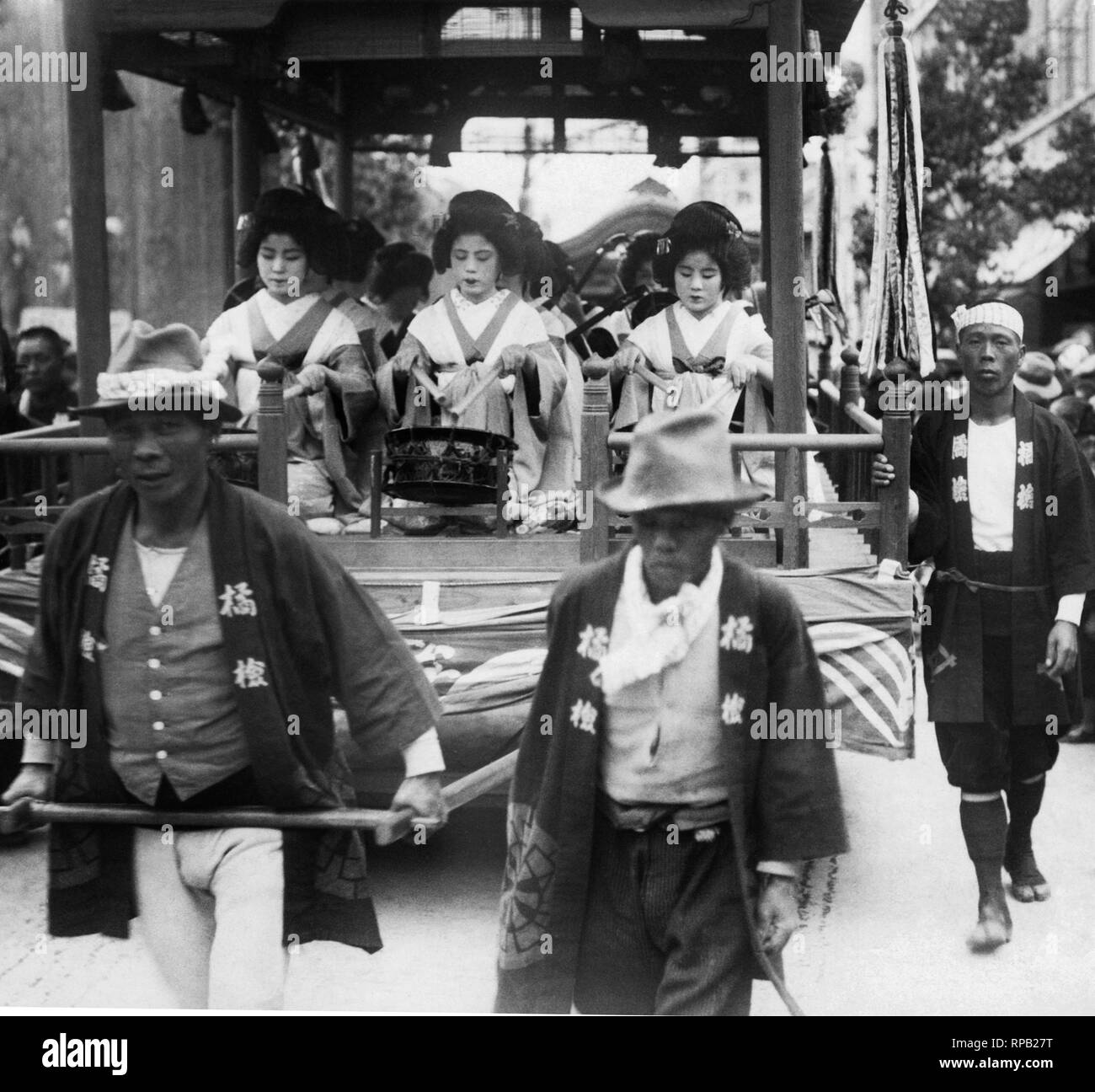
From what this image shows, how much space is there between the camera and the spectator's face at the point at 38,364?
775cm

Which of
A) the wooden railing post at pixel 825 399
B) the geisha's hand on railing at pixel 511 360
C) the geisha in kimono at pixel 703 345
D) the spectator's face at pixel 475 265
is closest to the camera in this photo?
the geisha's hand on railing at pixel 511 360

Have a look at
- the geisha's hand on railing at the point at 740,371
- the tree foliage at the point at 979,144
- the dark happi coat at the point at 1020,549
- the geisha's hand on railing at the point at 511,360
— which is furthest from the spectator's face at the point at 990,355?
the tree foliage at the point at 979,144

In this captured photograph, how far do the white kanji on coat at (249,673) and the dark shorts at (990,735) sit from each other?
2575 millimetres

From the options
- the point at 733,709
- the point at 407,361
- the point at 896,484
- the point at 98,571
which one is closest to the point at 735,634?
the point at 733,709

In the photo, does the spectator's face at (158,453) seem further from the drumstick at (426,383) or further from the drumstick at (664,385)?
the drumstick at (664,385)

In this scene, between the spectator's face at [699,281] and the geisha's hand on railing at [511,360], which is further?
the spectator's face at [699,281]

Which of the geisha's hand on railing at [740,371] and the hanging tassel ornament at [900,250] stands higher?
the hanging tassel ornament at [900,250]

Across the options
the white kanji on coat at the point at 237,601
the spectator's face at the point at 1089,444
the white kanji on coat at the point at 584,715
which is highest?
the spectator's face at the point at 1089,444

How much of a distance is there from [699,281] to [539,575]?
1451mm

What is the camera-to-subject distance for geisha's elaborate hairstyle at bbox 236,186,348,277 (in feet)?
22.0

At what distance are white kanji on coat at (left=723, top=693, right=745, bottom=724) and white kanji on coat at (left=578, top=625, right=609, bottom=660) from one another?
27 centimetres

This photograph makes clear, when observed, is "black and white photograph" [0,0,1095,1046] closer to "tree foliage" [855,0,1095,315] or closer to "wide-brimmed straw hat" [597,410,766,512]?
"wide-brimmed straw hat" [597,410,766,512]
